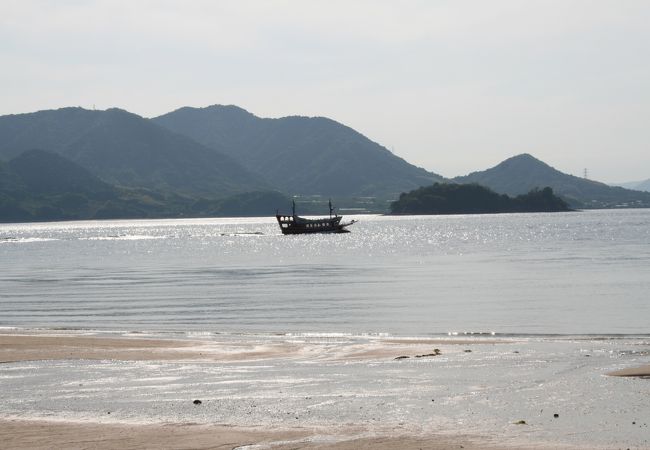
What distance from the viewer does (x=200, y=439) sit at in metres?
17.6

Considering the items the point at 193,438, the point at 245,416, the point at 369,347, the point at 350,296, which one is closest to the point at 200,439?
the point at 193,438

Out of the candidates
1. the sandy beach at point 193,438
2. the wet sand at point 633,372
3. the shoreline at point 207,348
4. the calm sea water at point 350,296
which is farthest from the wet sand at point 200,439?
the calm sea water at point 350,296

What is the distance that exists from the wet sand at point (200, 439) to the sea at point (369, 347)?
766 mm

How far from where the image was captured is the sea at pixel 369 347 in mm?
19703

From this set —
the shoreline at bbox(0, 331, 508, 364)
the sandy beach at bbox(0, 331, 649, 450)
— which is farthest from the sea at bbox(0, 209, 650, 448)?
the shoreline at bbox(0, 331, 508, 364)

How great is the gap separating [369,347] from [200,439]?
16.6m

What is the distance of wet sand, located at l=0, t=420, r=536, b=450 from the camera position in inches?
667

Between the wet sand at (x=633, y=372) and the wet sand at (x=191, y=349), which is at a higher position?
the wet sand at (x=633, y=372)

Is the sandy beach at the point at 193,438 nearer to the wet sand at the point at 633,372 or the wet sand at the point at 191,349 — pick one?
the wet sand at the point at 633,372

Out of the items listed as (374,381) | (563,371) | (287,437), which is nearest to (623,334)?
(563,371)

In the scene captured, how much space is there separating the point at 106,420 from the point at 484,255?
106 metres

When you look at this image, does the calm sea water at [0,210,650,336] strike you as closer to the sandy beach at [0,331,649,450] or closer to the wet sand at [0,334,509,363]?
the wet sand at [0,334,509,363]

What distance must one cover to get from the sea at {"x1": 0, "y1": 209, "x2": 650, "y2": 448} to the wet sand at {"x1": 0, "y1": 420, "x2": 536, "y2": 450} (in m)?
0.77

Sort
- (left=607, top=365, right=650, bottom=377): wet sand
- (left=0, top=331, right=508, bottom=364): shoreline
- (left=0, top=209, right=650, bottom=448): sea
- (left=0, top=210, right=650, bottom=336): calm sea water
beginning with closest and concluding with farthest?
(left=0, top=209, right=650, bottom=448): sea → (left=607, top=365, right=650, bottom=377): wet sand → (left=0, top=331, right=508, bottom=364): shoreline → (left=0, top=210, right=650, bottom=336): calm sea water
